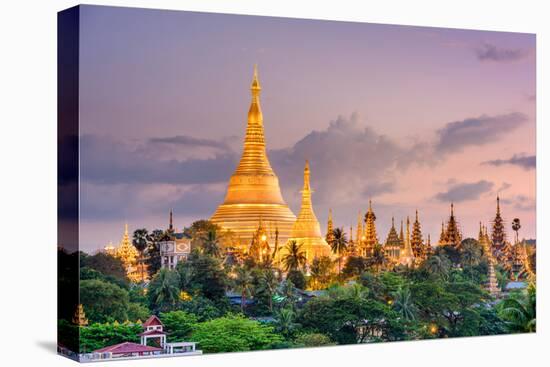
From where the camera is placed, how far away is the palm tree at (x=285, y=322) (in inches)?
833

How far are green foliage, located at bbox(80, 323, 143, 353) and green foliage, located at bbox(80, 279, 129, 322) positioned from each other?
0.10 meters

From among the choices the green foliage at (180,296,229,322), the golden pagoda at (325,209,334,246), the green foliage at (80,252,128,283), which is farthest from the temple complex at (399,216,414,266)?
the green foliage at (80,252,128,283)

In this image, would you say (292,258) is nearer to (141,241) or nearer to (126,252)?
(141,241)

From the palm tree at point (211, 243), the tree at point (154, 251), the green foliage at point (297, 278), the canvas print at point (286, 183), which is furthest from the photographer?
the green foliage at point (297, 278)

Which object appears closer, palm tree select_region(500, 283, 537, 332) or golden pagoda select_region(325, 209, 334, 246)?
golden pagoda select_region(325, 209, 334, 246)

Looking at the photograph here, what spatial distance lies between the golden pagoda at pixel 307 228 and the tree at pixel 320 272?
0.44 ft

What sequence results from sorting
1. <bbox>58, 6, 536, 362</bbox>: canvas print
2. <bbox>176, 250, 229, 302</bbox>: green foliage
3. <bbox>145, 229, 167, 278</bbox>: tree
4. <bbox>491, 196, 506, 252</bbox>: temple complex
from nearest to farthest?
<bbox>58, 6, 536, 362</bbox>: canvas print, <bbox>145, 229, 167, 278</bbox>: tree, <bbox>176, 250, 229, 302</bbox>: green foliage, <bbox>491, 196, 506, 252</bbox>: temple complex

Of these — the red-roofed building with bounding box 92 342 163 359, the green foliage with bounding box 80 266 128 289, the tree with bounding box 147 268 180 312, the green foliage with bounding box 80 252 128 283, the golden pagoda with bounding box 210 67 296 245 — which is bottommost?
the red-roofed building with bounding box 92 342 163 359

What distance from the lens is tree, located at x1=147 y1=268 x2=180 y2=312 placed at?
66.4 feet

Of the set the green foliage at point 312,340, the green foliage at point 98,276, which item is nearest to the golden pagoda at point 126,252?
the green foliage at point 98,276

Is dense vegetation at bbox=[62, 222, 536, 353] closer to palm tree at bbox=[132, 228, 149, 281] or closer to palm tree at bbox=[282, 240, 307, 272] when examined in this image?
palm tree at bbox=[282, 240, 307, 272]

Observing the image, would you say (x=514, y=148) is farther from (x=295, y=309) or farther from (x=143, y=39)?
(x=143, y=39)

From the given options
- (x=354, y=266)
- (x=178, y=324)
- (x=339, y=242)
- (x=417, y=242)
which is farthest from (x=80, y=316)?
(x=417, y=242)

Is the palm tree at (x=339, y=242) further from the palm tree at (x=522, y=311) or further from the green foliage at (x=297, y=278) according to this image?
the palm tree at (x=522, y=311)
